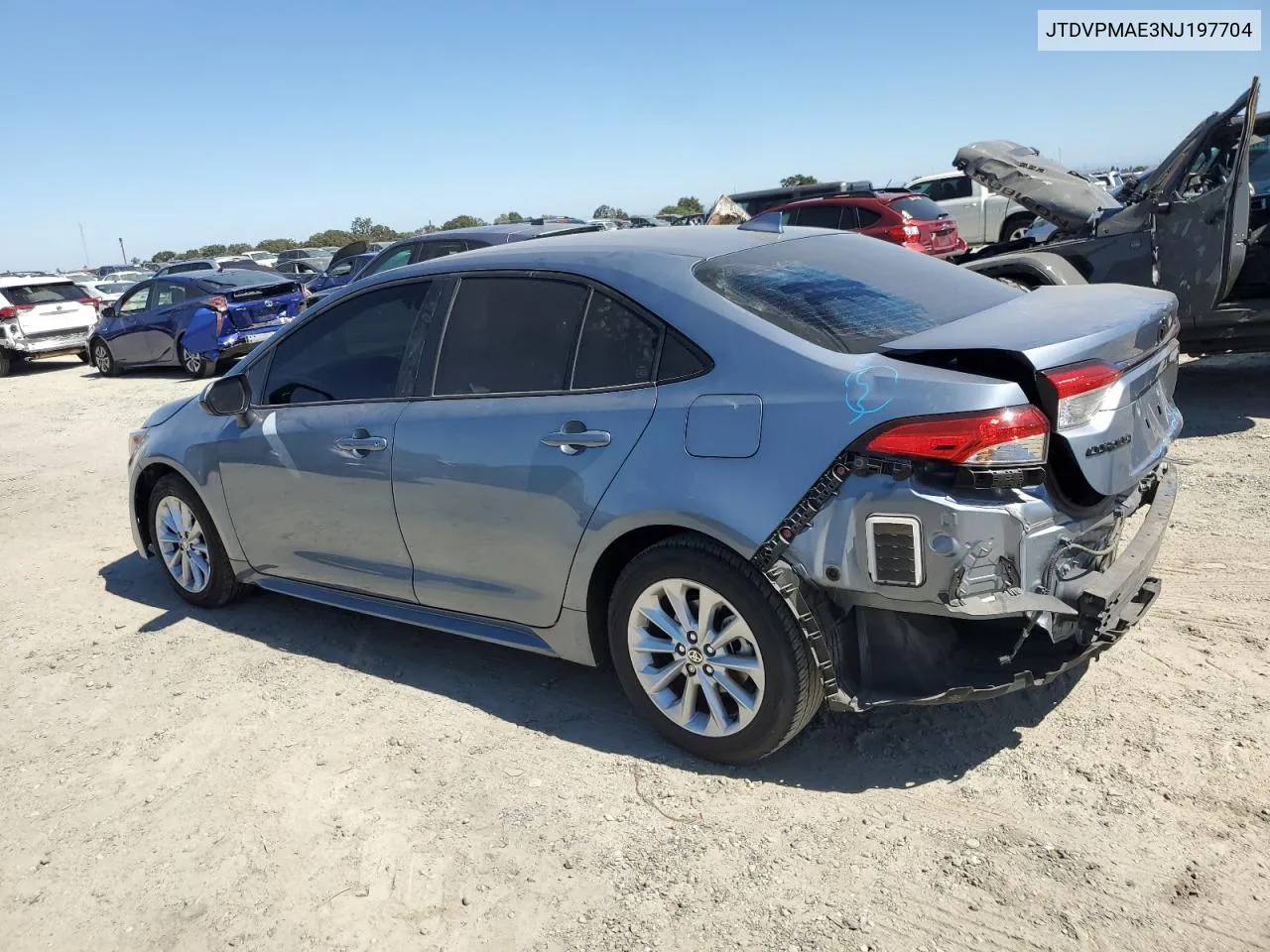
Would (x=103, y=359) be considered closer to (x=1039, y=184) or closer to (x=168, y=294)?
(x=168, y=294)

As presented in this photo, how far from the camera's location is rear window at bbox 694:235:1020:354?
319 cm

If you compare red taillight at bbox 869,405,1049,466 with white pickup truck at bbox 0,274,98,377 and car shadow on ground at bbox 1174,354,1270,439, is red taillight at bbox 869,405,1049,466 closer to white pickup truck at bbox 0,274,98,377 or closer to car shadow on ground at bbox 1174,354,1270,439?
car shadow on ground at bbox 1174,354,1270,439

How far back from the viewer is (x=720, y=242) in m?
3.74

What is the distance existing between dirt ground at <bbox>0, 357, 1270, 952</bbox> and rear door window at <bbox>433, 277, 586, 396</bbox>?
1.27 m

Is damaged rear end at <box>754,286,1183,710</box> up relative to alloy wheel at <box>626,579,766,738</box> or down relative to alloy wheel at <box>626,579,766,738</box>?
up

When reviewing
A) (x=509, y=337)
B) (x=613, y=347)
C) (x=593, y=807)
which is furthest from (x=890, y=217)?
(x=593, y=807)

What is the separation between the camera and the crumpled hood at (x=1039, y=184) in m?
8.08

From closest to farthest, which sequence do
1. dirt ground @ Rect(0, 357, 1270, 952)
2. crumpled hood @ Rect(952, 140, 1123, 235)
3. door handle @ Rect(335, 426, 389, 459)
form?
dirt ground @ Rect(0, 357, 1270, 952), door handle @ Rect(335, 426, 389, 459), crumpled hood @ Rect(952, 140, 1123, 235)

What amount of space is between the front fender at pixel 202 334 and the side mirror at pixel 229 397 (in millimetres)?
10058

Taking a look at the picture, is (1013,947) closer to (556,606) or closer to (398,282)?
(556,606)

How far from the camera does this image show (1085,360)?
292 cm

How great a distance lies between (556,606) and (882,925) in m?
1.53

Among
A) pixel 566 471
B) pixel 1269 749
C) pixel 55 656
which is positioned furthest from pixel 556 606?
pixel 55 656

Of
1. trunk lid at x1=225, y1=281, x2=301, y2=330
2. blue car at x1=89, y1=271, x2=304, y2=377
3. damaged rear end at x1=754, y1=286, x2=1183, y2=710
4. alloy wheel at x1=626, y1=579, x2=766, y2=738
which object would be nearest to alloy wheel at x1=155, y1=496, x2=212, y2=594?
alloy wheel at x1=626, y1=579, x2=766, y2=738
